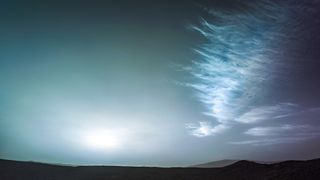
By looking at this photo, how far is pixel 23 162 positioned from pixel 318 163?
72466 millimetres

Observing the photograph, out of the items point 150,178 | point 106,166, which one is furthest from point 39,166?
point 150,178

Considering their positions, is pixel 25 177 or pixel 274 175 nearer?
pixel 274 175

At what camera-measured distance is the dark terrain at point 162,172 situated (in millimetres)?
59125

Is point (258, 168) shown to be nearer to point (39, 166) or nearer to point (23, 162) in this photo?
point (39, 166)

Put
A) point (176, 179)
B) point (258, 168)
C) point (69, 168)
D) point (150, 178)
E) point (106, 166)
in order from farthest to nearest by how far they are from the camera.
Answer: point (106, 166) < point (69, 168) < point (150, 178) < point (176, 179) < point (258, 168)

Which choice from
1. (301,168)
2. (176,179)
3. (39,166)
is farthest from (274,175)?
(39,166)

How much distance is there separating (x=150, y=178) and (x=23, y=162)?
38.6 meters

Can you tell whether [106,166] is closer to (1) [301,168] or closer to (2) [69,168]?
(2) [69,168]

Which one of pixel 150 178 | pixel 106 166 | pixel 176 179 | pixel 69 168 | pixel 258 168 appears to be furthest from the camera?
pixel 106 166

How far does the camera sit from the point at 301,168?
59.0 m

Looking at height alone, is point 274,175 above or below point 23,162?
below

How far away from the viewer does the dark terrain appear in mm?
59125

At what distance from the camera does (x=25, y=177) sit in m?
83.6

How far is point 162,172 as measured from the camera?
8944cm
